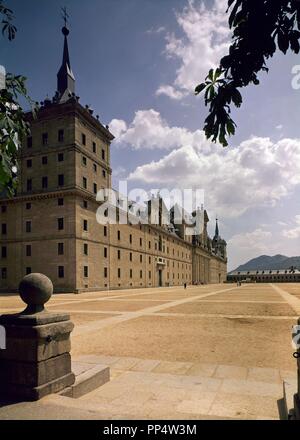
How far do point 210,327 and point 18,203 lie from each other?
4041 cm

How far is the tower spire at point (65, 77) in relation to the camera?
161ft

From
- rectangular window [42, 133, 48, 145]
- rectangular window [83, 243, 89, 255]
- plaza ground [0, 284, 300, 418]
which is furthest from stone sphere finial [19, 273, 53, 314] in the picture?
rectangular window [42, 133, 48, 145]

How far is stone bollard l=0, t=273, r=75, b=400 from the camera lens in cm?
482

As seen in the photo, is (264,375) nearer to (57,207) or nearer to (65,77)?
(57,207)

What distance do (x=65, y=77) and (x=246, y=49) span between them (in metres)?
52.8

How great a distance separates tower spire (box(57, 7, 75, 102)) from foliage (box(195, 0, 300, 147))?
162ft

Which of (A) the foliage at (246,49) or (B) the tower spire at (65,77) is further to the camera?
(B) the tower spire at (65,77)

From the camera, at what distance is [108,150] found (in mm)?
53906

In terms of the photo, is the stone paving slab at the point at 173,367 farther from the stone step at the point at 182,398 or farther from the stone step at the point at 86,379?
the stone step at the point at 86,379

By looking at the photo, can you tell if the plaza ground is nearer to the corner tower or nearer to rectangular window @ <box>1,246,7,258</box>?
the corner tower

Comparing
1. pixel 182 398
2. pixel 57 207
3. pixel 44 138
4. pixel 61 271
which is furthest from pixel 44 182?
pixel 182 398

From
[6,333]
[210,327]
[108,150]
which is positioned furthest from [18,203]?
[6,333]

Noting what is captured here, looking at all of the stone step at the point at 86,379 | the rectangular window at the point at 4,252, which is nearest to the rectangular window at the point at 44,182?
the rectangular window at the point at 4,252

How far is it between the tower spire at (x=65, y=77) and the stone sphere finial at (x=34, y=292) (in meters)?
47.4
